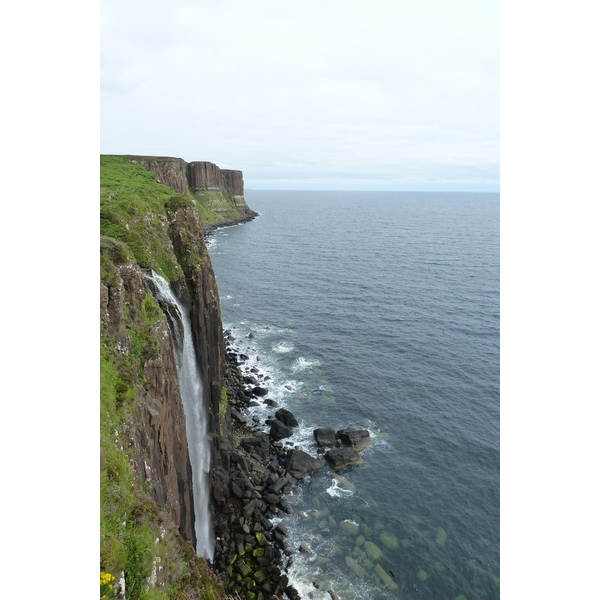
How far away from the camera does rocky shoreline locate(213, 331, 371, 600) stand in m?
28.5

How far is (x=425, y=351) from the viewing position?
59969 millimetres

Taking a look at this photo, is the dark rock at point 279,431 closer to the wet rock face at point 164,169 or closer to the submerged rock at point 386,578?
the submerged rock at point 386,578

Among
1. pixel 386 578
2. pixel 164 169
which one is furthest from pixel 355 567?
pixel 164 169

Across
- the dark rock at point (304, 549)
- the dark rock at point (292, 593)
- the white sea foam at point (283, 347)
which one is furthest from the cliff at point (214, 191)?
the dark rock at point (292, 593)

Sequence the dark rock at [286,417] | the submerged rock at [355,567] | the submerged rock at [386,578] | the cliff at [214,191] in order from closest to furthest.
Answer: the submerged rock at [386,578], the submerged rock at [355,567], the dark rock at [286,417], the cliff at [214,191]

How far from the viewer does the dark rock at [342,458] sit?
3969 centimetres

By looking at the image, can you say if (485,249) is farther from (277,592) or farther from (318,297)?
(277,592)

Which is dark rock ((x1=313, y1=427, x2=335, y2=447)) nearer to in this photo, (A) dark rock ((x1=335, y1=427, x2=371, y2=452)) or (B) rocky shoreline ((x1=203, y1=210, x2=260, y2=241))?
(A) dark rock ((x1=335, y1=427, x2=371, y2=452))

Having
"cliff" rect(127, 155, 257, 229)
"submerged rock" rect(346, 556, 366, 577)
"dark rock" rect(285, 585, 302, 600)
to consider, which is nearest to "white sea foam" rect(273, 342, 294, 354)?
"submerged rock" rect(346, 556, 366, 577)

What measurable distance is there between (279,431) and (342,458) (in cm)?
714

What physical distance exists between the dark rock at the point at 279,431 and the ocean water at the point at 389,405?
1.65 meters

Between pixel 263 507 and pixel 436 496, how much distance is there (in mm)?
15109

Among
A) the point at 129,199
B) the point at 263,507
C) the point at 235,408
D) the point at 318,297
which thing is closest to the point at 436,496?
the point at 263,507

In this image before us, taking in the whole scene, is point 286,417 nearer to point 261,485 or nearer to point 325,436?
point 325,436
